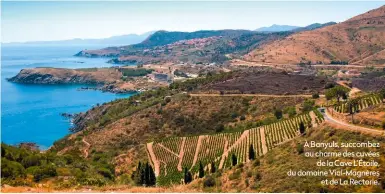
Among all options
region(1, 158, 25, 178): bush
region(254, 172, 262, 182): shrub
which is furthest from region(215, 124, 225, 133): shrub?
region(1, 158, 25, 178): bush

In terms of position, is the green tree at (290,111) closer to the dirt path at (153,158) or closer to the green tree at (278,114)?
the green tree at (278,114)

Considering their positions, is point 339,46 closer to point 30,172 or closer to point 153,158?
point 153,158

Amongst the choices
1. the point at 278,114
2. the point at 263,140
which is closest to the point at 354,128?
the point at 263,140

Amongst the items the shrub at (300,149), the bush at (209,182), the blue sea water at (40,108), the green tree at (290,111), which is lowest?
the blue sea water at (40,108)

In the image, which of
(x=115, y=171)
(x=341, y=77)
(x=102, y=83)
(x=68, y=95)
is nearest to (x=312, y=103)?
(x=115, y=171)

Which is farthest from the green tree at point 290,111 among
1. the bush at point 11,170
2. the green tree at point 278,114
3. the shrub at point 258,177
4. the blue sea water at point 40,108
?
the blue sea water at point 40,108
